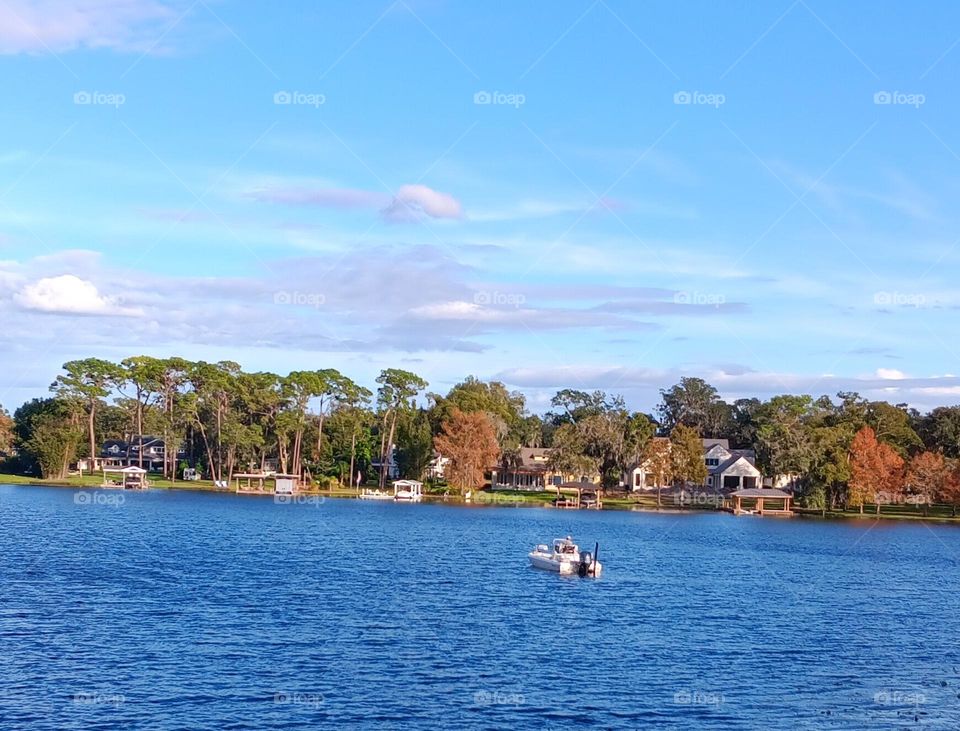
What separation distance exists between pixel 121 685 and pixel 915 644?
32.3 metres

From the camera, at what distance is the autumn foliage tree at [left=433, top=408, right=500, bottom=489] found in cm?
13688

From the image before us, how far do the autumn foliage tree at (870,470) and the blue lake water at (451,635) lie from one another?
50.1m

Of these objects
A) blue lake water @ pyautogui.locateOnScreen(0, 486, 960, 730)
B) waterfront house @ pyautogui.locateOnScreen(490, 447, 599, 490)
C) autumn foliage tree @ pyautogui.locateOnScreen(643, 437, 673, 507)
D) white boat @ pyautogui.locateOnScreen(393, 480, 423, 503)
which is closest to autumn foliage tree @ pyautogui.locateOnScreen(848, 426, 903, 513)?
autumn foliage tree @ pyautogui.locateOnScreen(643, 437, 673, 507)

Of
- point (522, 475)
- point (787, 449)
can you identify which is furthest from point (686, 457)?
point (522, 475)

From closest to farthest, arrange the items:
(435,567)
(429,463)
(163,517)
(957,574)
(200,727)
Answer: (200,727)
(435,567)
(957,574)
(163,517)
(429,463)

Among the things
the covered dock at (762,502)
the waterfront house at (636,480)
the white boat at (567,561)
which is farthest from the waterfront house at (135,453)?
the white boat at (567,561)

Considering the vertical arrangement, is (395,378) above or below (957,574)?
above

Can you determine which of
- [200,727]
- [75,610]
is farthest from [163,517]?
[200,727]

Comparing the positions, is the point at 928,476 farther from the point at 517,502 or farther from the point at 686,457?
the point at 517,502

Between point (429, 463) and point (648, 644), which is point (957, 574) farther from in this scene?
point (429, 463)

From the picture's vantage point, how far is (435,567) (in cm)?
6391

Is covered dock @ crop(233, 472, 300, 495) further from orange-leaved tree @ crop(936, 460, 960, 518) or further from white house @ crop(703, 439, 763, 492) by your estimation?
orange-leaved tree @ crop(936, 460, 960, 518)

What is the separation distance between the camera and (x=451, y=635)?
138 feet

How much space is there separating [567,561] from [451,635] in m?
22.3
